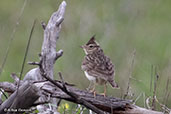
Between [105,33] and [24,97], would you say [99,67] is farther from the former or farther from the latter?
[105,33]

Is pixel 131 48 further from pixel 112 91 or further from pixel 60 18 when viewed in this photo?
pixel 60 18

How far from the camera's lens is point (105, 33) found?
44.5 ft

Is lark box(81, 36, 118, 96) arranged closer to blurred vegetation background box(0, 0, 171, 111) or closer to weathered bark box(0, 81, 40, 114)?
weathered bark box(0, 81, 40, 114)

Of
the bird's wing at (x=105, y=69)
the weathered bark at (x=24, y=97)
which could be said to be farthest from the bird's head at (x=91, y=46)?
the weathered bark at (x=24, y=97)

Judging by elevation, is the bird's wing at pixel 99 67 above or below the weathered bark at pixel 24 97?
above

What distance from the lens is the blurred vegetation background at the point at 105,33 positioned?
1249 cm

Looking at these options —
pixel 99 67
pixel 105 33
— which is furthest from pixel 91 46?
pixel 105 33

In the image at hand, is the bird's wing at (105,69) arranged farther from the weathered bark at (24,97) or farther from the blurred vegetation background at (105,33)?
the blurred vegetation background at (105,33)

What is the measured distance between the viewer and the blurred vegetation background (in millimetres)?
12492

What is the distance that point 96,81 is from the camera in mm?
8203

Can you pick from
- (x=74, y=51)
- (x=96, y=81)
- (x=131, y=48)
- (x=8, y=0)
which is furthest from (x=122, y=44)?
(x=96, y=81)

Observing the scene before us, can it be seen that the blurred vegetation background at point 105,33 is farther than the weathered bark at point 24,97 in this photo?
Yes

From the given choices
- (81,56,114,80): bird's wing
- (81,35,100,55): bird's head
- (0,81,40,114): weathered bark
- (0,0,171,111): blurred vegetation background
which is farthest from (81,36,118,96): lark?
(0,0,171,111): blurred vegetation background

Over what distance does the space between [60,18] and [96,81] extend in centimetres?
97
